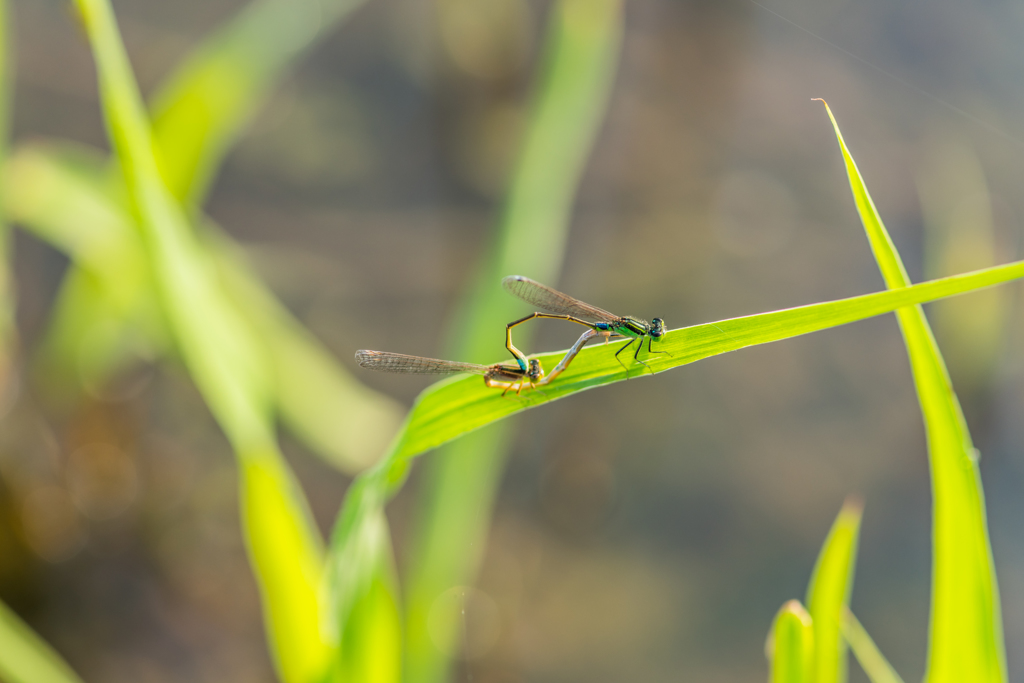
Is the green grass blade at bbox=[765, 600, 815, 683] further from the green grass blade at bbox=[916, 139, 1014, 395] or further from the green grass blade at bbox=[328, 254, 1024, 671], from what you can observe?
the green grass blade at bbox=[916, 139, 1014, 395]

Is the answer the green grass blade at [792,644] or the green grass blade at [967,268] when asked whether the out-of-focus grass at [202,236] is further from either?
the green grass blade at [967,268]

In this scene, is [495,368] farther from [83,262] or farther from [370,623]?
[83,262]

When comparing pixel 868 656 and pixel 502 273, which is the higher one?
pixel 502 273

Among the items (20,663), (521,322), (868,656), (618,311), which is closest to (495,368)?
(521,322)

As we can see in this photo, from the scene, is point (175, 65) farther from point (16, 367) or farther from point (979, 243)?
point (979, 243)

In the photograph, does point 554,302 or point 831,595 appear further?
point 554,302

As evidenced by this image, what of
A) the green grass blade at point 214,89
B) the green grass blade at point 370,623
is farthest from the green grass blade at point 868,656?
the green grass blade at point 214,89

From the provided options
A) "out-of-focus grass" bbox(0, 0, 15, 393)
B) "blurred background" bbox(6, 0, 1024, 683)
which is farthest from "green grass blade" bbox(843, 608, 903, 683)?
"out-of-focus grass" bbox(0, 0, 15, 393)
